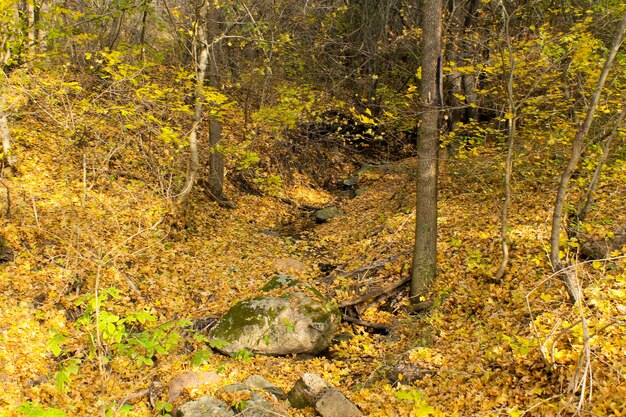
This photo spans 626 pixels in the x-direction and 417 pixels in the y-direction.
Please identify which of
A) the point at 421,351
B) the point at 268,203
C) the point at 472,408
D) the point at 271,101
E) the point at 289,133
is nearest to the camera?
the point at 472,408

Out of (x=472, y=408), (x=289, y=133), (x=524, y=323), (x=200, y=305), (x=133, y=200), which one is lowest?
(x=200, y=305)

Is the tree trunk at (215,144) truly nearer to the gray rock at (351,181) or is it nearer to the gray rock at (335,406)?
the gray rock at (351,181)

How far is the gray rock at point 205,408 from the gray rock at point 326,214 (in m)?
8.71

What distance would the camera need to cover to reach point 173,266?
9.18 meters

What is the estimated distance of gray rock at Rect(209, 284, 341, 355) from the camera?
23.3ft

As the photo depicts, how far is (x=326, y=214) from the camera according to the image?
45.2ft

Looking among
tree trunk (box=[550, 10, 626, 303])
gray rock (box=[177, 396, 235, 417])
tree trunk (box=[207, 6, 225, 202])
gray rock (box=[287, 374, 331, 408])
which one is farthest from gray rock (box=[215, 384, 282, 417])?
tree trunk (box=[207, 6, 225, 202])

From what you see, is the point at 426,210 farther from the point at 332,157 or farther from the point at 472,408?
the point at 332,157

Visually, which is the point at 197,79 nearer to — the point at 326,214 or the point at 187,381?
the point at 326,214

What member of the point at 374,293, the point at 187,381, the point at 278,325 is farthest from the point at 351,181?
the point at 187,381

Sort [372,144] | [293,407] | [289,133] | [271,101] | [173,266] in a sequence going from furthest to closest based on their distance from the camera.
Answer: [372,144]
[289,133]
[271,101]
[173,266]
[293,407]

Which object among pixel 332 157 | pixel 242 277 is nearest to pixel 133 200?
pixel 242 277

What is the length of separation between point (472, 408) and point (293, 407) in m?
2.21

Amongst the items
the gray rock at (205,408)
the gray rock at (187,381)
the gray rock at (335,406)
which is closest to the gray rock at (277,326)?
the gray rock at (187,381)
